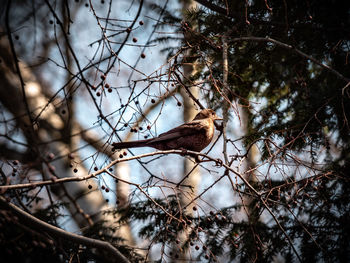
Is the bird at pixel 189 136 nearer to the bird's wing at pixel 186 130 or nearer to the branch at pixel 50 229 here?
the bird's wing at pixel 186 130

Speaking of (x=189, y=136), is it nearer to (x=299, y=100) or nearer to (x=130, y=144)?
(x=130, y=144)

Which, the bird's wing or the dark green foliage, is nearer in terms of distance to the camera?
the dark green foliage

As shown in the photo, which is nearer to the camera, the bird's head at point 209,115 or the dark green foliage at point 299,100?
the dark green foliage at point 299,100

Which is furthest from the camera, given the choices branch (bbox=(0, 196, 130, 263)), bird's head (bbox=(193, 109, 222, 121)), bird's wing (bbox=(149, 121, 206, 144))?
bird's head (bbox=(193, 109, 222, 121))

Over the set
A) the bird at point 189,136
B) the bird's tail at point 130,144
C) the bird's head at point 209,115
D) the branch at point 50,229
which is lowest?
the branch at point 50,229

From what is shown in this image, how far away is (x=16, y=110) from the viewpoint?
6.36m

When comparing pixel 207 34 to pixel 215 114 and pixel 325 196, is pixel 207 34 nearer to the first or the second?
pixel 215 114

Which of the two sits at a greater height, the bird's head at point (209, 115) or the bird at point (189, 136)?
the bird's head at point (209, 115)

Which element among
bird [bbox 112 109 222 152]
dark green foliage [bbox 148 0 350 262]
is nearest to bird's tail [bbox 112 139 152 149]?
bird [bbox 112 109 222 152]

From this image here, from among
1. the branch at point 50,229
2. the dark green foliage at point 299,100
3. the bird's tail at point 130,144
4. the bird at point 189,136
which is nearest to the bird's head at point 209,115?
the bird at point 189,136

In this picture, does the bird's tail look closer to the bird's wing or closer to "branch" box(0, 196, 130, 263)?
the bird's wing

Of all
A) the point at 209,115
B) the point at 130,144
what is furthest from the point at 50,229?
the point at 209,115

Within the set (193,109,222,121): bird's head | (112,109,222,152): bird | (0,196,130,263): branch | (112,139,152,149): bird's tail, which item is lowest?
(0,196,130,263): branch

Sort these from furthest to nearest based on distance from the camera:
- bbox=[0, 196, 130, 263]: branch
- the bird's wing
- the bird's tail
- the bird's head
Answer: the bird's head
the bird's wing
the bird's tail
bbox=[0, 196, 130, 263]: branch
